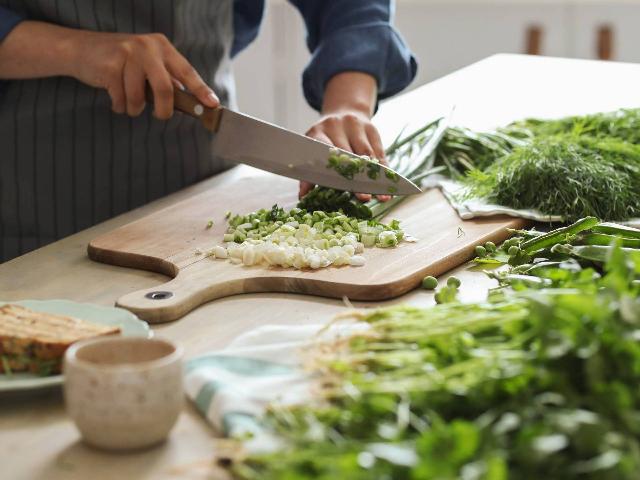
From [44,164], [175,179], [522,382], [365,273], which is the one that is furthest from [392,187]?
A: [522,382]

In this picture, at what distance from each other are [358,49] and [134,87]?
0.59 m

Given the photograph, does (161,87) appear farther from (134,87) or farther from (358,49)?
(358,49)

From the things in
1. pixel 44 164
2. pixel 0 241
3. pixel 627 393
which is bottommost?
pixel 0 241

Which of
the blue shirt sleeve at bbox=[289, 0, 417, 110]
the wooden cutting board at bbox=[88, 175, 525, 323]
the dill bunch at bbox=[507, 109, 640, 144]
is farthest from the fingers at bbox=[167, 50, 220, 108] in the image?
the dill bunch at bbox=[507, 109, 640, 144]

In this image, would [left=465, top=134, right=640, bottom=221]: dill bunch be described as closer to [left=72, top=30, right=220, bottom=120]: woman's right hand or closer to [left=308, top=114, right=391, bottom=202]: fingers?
[left=308, top=114, right=391, bottom=202]: fingers

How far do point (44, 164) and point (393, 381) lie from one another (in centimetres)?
132

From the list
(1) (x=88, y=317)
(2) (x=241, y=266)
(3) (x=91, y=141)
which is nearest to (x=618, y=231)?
(2) (x=241, y=266)

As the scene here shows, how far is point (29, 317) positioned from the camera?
4.01ft

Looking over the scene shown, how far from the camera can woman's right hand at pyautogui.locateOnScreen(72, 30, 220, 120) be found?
1.83 meters

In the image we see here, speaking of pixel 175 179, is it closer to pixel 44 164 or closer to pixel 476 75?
pixel 44 164

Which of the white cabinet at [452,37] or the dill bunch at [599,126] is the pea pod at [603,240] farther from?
the white cabinet at [452,37]

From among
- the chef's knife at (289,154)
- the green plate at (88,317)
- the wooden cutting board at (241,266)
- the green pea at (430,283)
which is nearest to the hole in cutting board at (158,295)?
the wooden cutting board at (241,266)

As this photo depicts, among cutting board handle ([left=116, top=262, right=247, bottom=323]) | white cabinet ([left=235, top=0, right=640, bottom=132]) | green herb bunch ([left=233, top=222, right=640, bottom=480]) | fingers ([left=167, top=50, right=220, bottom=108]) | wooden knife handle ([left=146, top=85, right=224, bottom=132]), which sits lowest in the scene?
white cabinet ([left=235, top=0, right=640, bottom=132])

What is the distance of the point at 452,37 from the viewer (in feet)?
17.3
